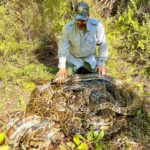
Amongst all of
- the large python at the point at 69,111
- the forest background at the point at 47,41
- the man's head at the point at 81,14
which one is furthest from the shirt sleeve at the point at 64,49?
the forest background at the point at 47,41

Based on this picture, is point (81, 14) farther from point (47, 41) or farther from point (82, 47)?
point (47, 41)

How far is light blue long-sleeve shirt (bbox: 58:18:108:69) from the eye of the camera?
4752 mm

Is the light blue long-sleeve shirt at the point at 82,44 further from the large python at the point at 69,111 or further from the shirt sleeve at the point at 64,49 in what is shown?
the large python at the point at 69,111

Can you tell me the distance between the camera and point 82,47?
4.90 m

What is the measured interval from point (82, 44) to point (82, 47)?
58 mm

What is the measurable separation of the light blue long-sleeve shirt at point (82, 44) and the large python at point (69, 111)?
39 centimetres

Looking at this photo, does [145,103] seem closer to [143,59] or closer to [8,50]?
[143,59]

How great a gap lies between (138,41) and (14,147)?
3.40 meters

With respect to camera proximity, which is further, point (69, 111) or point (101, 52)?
point (101, 52)

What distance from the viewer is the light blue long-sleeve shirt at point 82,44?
15.6ft

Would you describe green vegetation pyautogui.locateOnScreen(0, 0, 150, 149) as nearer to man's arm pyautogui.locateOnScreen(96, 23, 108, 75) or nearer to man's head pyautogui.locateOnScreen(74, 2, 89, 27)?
man's arm pyautogui.locateOnScreen(96, 23, 108, 75)

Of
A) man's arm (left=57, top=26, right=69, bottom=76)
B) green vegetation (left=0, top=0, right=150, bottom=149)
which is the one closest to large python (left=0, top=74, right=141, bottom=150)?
man's arm (left=57, top=26, right=69, bottom=76)

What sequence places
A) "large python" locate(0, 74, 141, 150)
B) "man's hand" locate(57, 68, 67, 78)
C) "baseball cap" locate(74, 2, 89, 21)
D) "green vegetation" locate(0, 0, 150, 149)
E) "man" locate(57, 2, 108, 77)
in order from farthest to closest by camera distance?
"green vegetation" locate(0, 0, 150, 149) < "man" locate(57, 2, 108, 77) < "man's hand" locate(57, 68, 67, 78) < "baseball cap" locate(74, 2, 89, 21) < "large python" locate(0, 74, 141, 150)

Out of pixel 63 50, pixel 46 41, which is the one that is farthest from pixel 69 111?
pixel 46 41
